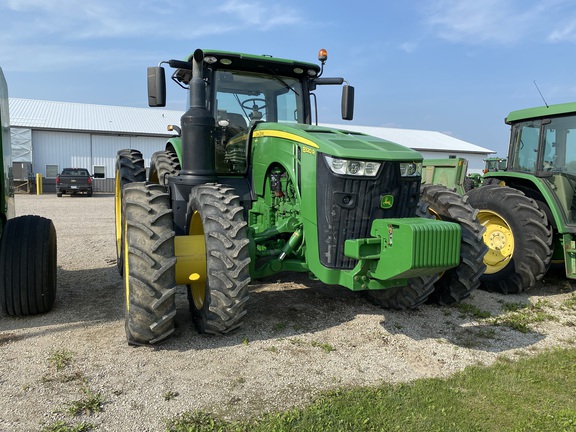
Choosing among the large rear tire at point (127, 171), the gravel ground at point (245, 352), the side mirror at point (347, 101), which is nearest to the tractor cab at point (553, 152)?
the gravel ground at point (245, 352)

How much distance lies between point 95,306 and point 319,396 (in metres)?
2.91

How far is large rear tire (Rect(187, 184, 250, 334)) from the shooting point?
3.73 meters

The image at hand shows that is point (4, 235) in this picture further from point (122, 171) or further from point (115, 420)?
point (115, 420)

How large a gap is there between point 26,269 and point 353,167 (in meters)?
3.21

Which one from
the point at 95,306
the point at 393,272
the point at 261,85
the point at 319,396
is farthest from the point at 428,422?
the point at 261,85

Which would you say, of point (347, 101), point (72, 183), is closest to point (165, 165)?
point (347, 101)

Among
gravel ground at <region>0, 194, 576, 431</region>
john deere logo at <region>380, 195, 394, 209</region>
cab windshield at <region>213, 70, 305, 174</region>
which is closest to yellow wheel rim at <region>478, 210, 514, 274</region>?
gravel ground at <region>0, 194, 576, 431</region>

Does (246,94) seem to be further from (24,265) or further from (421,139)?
(421,139)

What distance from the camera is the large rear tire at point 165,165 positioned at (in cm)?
583

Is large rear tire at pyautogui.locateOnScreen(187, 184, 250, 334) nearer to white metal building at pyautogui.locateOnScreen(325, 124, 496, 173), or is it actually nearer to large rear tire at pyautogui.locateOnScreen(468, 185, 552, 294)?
large rear tire at pyautogui.locateOnScreen(468, 185, 552, 294)

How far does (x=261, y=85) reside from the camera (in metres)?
5.39

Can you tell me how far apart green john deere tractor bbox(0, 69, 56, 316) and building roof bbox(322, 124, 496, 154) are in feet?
111

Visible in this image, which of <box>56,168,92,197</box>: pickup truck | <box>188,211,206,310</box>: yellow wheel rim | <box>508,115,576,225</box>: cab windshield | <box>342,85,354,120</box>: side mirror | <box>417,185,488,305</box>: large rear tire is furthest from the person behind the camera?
<box>56,168,92,197</box>: pickup truck

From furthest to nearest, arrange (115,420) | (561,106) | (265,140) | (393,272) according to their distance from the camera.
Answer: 1. (561,106)
2. (265,140)
3. (393,272)
4. (115,420)
